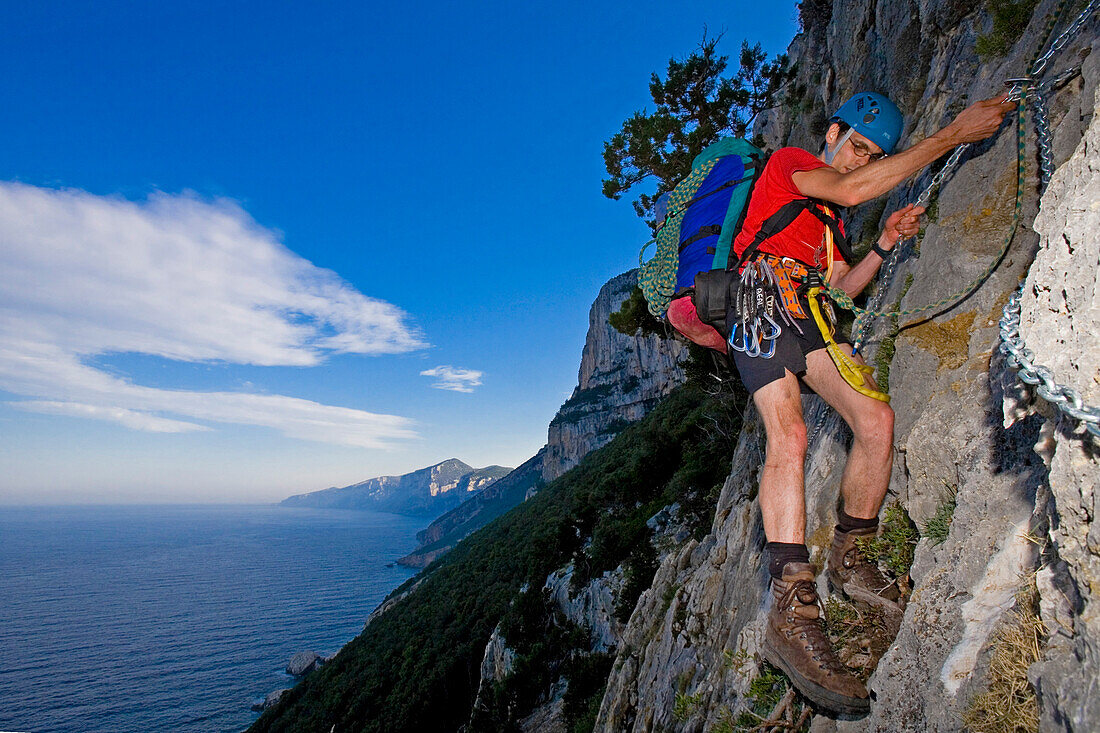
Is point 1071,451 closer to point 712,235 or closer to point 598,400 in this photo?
point 712,235

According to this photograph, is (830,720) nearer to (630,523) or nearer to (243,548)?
(630,523)

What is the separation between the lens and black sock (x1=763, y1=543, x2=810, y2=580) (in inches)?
113

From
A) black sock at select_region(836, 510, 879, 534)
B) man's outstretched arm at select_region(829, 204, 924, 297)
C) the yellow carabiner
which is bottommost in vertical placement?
black sock at select_region(836, 510, 879, 534)

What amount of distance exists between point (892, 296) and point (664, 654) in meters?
5.02

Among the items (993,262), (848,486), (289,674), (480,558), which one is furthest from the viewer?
(289,674)

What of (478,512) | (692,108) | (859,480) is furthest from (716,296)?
(478,512)

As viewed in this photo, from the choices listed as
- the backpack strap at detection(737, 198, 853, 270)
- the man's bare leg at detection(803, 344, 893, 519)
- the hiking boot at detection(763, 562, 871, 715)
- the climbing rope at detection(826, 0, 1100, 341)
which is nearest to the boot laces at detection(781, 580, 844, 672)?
the hiking boot at detection(763, 562, 871, 715)

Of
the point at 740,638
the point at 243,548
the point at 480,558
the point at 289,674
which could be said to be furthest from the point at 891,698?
the point at 243,548

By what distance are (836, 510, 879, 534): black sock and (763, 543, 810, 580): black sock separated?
0.41 m

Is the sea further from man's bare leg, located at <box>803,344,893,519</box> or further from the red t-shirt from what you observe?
the red t-shirt

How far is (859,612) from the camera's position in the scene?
2.86 meters

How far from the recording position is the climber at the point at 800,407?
2695mm

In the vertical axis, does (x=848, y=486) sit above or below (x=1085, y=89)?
below

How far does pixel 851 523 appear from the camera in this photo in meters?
3.07
